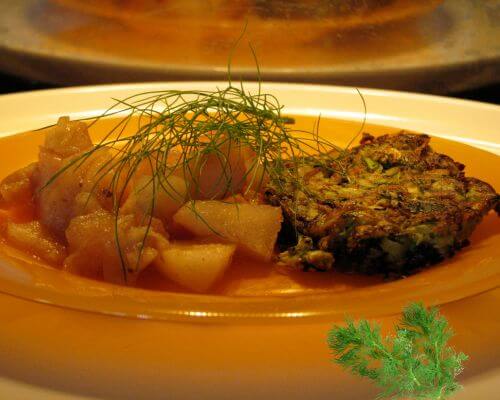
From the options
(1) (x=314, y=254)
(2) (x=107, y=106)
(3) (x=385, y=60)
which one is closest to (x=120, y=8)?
(2) (x=107, y=106)

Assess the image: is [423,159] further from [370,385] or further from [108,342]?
[108,342]

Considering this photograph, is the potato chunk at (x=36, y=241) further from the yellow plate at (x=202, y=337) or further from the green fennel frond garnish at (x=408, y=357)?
the green fennel frond garnish at (x=408, y=357)

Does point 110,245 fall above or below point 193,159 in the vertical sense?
below

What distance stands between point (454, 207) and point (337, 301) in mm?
389

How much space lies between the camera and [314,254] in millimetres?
1344

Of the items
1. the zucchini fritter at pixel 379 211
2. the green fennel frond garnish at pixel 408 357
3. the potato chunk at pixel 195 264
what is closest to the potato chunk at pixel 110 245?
the potato chunk at pixel 195 264

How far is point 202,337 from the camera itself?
1234mm

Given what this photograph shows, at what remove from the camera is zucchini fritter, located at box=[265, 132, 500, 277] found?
133cm

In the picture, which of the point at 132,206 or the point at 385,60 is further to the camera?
the point at 385,60

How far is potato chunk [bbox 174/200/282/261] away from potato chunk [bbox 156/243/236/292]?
0.05 meters

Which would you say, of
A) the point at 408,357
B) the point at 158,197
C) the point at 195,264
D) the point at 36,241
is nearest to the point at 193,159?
the point at 158,197

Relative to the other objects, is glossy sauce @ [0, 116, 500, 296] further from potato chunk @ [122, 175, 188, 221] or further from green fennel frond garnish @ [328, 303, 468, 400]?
green fennel frond garnish @ [328, 303, 468, 400]

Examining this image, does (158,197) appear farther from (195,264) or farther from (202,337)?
(202,337)

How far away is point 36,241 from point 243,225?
473 mm
